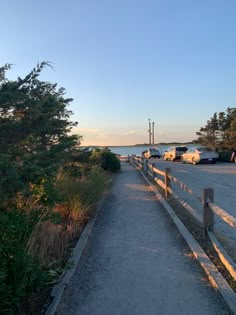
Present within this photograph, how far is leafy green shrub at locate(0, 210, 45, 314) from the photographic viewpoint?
322 centimetres

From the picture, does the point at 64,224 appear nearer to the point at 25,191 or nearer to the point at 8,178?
the point at 25,191

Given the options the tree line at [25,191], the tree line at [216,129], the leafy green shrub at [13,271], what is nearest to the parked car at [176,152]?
the tree line at [216,129]

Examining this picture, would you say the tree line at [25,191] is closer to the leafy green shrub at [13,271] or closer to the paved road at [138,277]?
the leafy green shrub at [13,271]

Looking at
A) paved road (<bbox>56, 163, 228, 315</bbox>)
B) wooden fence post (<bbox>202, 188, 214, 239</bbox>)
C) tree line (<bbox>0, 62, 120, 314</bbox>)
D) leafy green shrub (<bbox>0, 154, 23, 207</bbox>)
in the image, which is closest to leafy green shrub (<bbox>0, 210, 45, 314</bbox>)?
tree line (<bbox>0, 62, 120, 314</bbox>)

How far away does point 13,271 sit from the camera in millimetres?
3451

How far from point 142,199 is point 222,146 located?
1252 inches

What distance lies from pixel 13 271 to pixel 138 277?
2.16m

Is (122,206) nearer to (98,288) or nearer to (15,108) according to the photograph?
(98,288)

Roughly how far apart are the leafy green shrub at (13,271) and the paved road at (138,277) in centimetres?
62

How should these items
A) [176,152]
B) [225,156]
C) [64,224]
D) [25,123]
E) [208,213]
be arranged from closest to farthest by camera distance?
[25,123], [208,213], [64,224], [225,156], [176,152]

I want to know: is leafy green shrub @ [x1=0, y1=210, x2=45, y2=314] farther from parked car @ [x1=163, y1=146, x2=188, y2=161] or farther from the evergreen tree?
parked car @ [x1=163, y1=146, x2=188, y2=161]

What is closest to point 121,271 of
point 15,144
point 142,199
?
point 15,144

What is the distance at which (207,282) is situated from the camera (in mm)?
4758

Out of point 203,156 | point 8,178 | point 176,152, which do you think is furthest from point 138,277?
point 176,152
